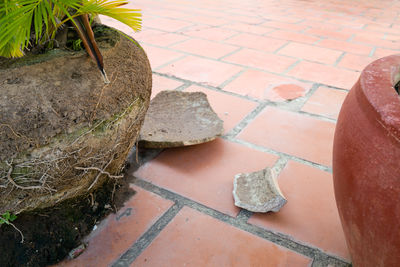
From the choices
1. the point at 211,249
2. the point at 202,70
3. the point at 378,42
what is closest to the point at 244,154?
the point at 211,249

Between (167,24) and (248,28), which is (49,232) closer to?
(167,24)

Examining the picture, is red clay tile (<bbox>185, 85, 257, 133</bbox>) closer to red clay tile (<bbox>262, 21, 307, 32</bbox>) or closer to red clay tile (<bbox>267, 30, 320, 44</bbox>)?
red clay tile (<bbox>267, 30, 320, 44</bbox>)

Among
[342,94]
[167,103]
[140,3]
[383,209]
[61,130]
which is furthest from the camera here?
[140,3]

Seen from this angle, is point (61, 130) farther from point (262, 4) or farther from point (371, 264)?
point (262, 4)

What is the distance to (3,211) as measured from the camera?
2.59ft

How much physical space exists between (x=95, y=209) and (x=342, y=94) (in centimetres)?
156

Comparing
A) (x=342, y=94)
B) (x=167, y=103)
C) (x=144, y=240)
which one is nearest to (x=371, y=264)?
(x=144, y=240)

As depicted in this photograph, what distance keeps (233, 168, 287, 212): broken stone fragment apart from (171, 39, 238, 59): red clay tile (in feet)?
4.68

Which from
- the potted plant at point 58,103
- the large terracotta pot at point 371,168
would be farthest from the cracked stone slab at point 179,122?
the large terracotta pot at point 371,168

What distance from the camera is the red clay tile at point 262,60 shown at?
7.68ft

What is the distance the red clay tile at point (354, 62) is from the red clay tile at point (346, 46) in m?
0.12

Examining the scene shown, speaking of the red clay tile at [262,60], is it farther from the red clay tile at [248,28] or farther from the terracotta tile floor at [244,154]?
the red clay tile at [248,28]

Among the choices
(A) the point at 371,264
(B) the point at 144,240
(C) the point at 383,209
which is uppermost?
(C) the point at 383,209

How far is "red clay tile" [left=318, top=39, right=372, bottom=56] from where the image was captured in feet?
8.95
